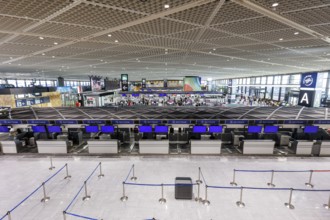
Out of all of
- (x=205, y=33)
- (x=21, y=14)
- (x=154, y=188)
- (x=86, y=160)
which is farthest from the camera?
(x=86, y=160)

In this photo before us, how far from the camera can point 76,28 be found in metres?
4.84

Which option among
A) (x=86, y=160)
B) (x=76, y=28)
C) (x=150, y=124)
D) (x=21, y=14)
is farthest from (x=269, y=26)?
(x=86, y=160)

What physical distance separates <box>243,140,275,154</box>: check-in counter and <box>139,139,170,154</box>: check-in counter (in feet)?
16.9

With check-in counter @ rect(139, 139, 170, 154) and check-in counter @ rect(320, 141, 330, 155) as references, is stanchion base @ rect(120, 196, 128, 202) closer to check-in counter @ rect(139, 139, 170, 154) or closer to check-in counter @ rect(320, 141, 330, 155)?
check-in counter @ rect(139, 139, 170, 154)

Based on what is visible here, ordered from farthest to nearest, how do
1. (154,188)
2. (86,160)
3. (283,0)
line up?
1. (86,160)
2. (154,188)
3. (283,0)

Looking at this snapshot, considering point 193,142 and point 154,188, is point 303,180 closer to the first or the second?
point 193,142

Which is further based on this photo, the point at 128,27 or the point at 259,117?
the point at 259,117

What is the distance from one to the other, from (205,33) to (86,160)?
378 inches

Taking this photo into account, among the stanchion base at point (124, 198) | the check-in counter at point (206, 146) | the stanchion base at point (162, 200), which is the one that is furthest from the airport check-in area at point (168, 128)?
the stanchion base at point (162, 200)

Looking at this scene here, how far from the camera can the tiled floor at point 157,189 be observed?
5.64 metres

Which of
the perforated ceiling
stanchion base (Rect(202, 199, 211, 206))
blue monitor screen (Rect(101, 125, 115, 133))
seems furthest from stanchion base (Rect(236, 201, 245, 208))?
blue monitor screen (Rect(101, 125, 115, 133))

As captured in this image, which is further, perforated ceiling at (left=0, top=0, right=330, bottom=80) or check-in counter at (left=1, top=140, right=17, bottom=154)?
check-in counter at (left=1, top=140, right=17, bottom=154)

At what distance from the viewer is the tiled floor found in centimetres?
564

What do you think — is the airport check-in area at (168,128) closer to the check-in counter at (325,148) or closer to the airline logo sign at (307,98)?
the check-in counter at (325,148)
